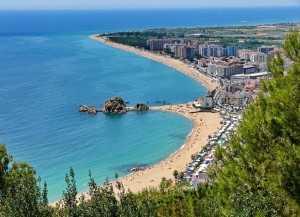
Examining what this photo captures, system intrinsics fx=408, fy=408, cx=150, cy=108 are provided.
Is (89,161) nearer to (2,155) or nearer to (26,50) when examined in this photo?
(2,155)

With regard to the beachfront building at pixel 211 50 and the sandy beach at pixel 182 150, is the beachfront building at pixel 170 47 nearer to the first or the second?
the beachfront building at pixel 211 50

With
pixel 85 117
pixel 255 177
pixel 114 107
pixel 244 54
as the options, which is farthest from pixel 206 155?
pixel 244 54

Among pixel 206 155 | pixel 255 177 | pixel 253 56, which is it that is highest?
pixel 255 177

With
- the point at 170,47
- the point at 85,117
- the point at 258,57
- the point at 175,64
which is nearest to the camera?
the point at 85,117

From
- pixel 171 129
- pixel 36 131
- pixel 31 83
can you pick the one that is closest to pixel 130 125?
pixel 171 129

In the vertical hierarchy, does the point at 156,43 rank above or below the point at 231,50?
above

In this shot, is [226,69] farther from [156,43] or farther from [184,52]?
[156,43]

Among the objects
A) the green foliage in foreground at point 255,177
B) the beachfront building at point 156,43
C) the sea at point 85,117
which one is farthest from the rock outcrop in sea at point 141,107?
the beachfront building at point 156,43
